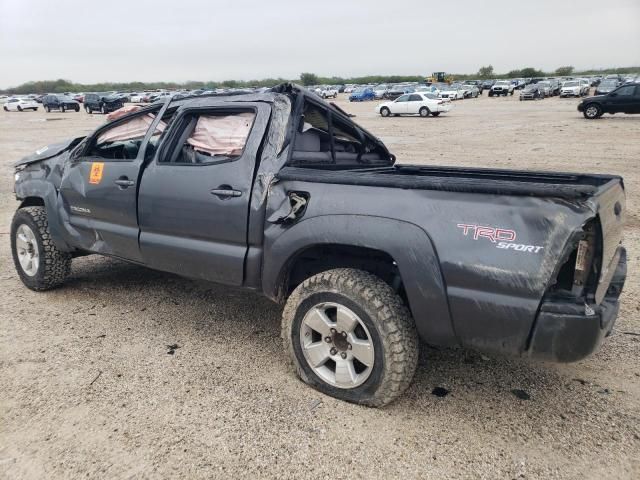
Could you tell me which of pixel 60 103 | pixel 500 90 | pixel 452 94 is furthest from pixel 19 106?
pixel 500 90

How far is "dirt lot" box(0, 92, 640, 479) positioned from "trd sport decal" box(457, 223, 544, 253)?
1053mm

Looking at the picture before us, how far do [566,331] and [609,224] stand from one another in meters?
0.68

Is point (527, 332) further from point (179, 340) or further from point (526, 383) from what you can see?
point (179, 340)

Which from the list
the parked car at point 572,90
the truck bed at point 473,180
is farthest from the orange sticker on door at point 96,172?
the parked car at point 572,90

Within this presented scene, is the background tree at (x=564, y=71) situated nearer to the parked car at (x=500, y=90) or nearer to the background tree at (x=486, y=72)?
the background tree at (x=486, y=72)

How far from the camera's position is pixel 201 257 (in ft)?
11.6

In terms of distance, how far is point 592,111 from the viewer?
76.3ft

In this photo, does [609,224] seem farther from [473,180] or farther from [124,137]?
[124,137]

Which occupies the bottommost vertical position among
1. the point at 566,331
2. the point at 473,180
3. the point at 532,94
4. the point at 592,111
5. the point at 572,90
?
the point at 566,331

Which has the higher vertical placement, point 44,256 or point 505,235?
point 505,235

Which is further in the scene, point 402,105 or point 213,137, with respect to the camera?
point 402,105

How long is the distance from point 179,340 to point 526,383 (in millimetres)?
2467

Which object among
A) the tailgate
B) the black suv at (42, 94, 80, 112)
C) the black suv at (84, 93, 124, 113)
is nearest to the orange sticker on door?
the tailgate

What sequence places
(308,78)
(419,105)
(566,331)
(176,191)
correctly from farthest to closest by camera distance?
(308,78), (419,105), (176,191), (566,331)
